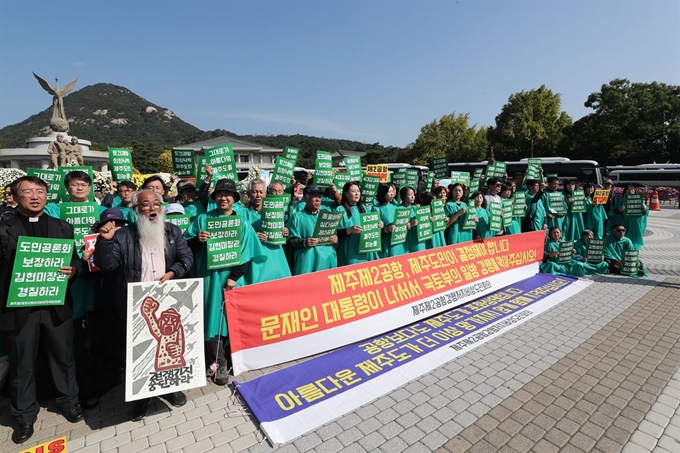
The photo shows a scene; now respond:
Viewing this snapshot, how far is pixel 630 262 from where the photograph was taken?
782cm

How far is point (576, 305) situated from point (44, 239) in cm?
710

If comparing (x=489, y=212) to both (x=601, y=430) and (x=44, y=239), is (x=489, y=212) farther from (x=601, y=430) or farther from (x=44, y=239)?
(x=44, y=239)

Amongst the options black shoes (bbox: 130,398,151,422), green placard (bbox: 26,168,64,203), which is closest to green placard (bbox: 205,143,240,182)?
green placard (bbox: 26,168,64,203)

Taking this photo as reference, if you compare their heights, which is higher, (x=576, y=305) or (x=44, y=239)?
(x=44, y=239)

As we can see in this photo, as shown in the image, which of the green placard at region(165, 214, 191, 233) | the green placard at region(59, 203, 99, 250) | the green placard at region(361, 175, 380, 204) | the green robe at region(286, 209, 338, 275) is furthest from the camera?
the green placard at region(361, 175, 380, 204)

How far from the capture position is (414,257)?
18.0 feet

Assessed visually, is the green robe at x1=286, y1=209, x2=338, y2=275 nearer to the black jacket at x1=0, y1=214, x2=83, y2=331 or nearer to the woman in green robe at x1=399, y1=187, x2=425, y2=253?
the woman in green robe at x1=399, y1=187, x2=425, y2=253

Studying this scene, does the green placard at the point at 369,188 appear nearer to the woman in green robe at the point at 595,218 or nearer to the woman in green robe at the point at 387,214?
the woman in green robe at the point at 387,214

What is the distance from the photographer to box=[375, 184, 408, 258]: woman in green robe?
579 cm

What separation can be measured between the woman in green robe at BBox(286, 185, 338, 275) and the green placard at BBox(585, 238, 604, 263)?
619cm

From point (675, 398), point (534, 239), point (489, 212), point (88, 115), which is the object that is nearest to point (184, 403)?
point (675, 398)

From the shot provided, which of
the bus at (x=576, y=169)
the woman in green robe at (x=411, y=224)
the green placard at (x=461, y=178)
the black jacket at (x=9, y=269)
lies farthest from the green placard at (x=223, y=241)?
the bus at (x=576, y=169)

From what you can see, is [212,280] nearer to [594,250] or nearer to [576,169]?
[594,250]

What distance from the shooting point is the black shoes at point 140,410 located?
3264 mm
